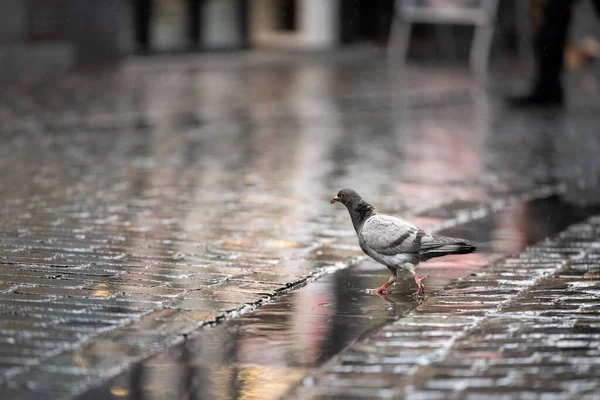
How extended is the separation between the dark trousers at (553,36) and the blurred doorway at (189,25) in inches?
300

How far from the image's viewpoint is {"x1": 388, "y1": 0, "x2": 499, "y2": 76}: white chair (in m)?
22.1

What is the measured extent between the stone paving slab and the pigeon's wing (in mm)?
301

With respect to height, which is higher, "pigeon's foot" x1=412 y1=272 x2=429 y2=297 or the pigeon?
the pigeon

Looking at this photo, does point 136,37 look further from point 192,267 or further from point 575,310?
point 575,310

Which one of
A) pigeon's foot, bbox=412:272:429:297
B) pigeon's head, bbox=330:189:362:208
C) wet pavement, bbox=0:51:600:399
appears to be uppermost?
pigeon's head, bbox=330:189:362:208

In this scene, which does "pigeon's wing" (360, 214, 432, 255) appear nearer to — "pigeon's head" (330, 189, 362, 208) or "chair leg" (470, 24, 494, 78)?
"pigeon's head" (330, 189, 362, 208)

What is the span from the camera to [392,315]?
5332 millimetres

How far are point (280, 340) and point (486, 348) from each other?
33.8 inches

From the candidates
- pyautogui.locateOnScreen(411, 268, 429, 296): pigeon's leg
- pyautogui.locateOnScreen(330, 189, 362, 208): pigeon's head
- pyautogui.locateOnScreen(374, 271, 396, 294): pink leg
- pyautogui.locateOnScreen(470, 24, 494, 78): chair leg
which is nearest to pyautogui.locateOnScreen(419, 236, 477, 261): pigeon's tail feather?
pyautogui.locateOnScreen(411, 268, 429, 296): pigeon's leg

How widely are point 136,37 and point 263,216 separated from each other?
13233mm

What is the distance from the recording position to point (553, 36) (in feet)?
52.8

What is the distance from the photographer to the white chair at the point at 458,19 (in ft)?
72.4

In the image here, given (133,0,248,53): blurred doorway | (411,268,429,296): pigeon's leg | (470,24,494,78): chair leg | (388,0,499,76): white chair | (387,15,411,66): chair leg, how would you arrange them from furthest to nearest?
(387,15,411,66): chair leg, (470,24,494,78): chair leg, (388,0,499,76): white chair, (133,0,248,53): blurred doorway, (411,268,429,296): pigeon's leg

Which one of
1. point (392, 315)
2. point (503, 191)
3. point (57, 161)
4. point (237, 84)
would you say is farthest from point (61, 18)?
point (392, 315)
